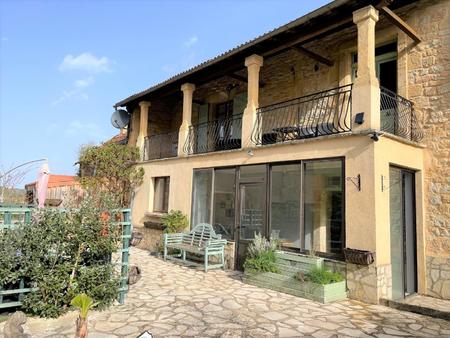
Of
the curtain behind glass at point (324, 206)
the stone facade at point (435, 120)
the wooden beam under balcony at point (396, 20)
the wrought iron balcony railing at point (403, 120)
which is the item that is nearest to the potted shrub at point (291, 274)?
the curtain behind glass at point (324, 206)

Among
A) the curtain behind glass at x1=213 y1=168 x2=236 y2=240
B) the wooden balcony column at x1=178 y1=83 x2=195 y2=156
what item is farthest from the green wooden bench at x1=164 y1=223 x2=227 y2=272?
the wooden balcony column at x1=178 y1=83 x2=195 y2=156

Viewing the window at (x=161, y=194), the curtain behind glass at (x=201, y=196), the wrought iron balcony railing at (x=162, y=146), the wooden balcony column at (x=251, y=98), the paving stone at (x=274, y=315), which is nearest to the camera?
the paving stone at (x=274, y=315)

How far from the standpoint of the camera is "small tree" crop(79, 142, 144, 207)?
12727 mm

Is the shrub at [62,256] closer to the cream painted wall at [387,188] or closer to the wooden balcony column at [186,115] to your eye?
the cream painted wall at [387,188]

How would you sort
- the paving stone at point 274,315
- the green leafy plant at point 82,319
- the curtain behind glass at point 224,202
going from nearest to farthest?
the green leafy plant at point 82,319 < the paving stone at point 274,315 < the curtain behind glass at point 224,202

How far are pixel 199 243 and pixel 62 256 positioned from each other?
465cm

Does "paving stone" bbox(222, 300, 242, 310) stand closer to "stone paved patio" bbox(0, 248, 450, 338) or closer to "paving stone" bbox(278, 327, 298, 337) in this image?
"stone paved patio" bbox(0, 248, 450, 338)

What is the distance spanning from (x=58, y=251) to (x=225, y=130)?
26.6 ft

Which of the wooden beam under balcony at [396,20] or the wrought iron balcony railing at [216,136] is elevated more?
the wooden beam under balcony at [396,20]

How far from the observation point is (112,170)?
1282 centimetres

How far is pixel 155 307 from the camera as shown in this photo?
18.3 ft

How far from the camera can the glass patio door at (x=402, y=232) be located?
22.9 feet

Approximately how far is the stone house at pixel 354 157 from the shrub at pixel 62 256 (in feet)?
13.1

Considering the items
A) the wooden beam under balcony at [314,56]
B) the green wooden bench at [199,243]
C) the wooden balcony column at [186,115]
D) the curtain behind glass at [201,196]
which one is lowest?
the green wooden bench at [199,243]
